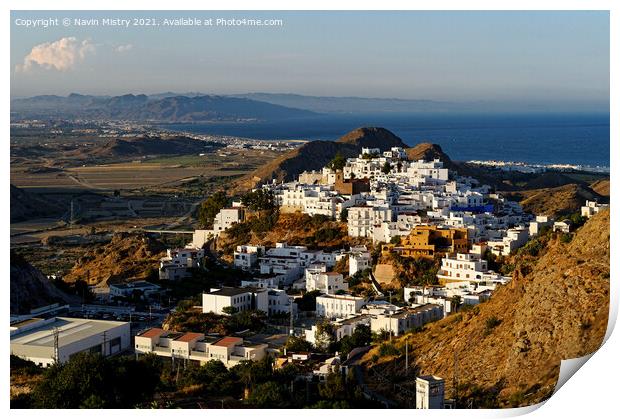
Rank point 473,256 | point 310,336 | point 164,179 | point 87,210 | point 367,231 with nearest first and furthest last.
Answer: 1. point 310,336
2. point 473,256
3. point 367,231
4. point 87,210
5. point 164,179

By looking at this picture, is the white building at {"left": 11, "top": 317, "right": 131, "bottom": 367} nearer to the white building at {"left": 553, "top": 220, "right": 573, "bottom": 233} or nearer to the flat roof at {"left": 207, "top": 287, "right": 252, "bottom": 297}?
the flat roof at {"left": 207, "top": 287, "right": 252, "bottom": 297}

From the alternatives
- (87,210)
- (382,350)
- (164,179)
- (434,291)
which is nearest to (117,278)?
(434,291)

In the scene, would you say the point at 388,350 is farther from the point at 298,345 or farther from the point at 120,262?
the point at 120,262

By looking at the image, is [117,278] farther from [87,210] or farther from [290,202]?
[87,210]

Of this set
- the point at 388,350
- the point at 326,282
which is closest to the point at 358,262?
the point at 326,282
